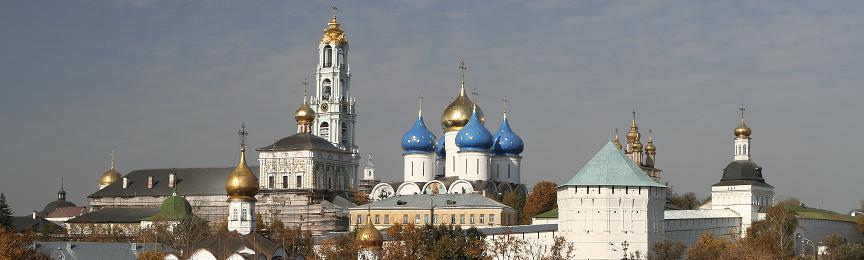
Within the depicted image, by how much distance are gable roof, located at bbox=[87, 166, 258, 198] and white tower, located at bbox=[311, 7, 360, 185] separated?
7.44 m

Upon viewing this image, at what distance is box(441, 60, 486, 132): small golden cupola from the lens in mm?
69562

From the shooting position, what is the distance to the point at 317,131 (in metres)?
81.9

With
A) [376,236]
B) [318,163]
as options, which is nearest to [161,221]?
[318,163]

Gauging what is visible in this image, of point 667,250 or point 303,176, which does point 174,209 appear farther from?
point 667,250

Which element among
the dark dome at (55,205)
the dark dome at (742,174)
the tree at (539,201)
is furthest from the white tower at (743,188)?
the dark dome at (55,205)

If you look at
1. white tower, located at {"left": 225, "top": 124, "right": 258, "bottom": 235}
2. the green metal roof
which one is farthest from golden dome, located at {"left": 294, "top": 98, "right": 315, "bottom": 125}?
white tower, located at {"left": 225, "top": 124, "right": 258, "bottom": 235}

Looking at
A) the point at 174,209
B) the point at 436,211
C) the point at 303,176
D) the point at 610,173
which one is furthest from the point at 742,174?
the point at 174,209

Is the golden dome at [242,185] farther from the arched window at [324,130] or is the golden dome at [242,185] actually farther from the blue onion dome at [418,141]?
the arched window at [324,130]

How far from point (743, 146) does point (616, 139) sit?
28.7 ft

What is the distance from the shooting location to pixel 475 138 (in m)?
66.4

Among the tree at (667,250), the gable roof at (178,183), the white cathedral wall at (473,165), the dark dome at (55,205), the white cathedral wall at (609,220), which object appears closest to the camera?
the tree at (667,250)

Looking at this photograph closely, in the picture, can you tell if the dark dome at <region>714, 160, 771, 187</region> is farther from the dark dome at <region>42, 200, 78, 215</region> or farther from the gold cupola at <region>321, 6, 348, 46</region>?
the dark dome at <region>42, 200, 78, 215</region>

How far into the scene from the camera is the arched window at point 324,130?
268 ft

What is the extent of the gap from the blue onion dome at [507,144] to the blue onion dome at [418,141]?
3.07 m
